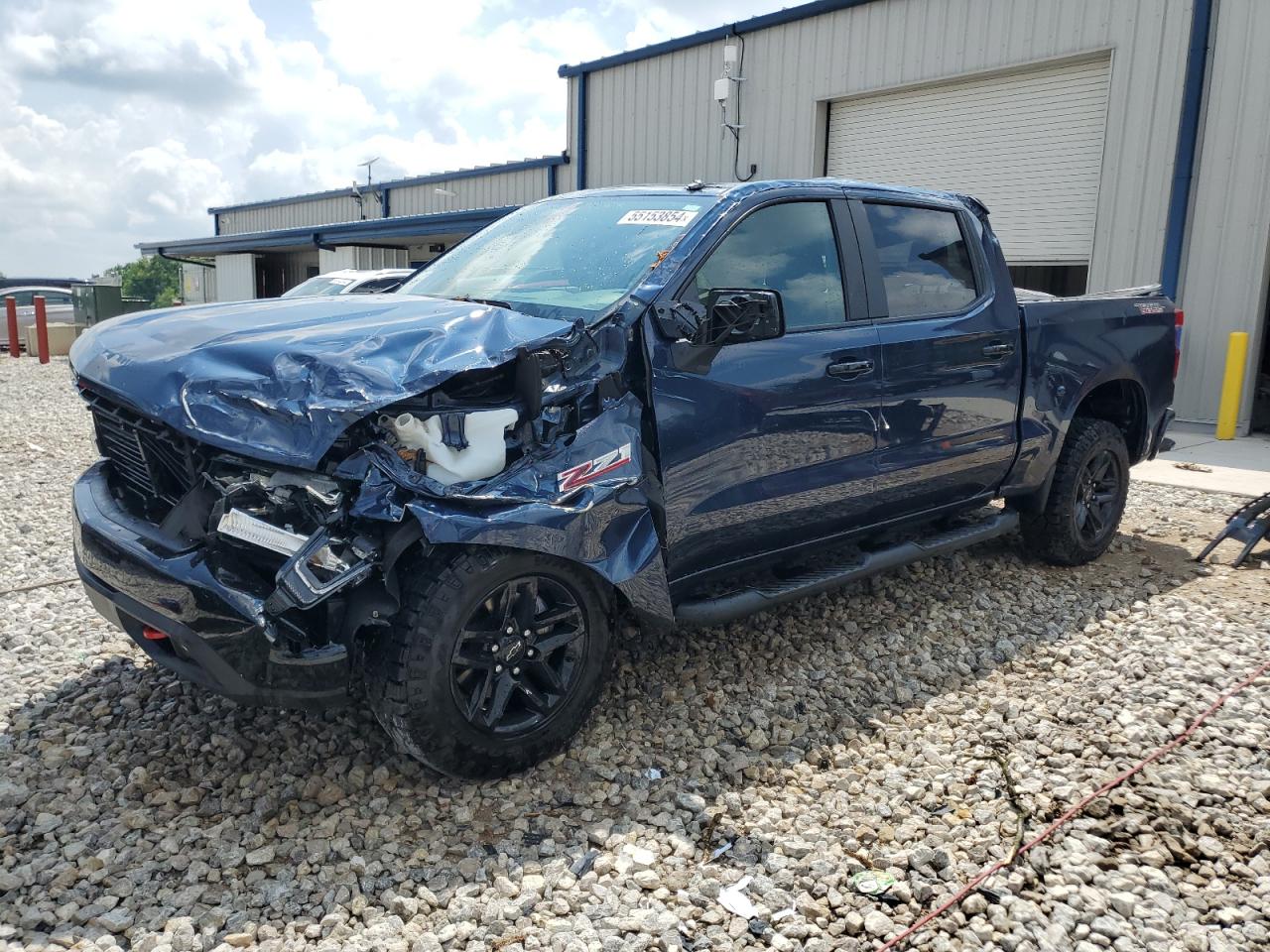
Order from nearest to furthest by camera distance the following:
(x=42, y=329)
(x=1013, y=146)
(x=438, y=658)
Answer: (x=438, y=658)
(x=1013, y=146)
(x=42, y=329)

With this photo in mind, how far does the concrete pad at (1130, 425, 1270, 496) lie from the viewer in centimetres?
798

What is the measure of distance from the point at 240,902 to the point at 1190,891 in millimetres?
2552

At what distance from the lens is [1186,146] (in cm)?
1035

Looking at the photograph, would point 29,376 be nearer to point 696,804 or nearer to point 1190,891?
point 696,804

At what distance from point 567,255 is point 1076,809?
2.60 metres

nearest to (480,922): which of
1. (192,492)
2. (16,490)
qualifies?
(192,492)

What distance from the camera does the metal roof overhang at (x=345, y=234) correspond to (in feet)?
60.3

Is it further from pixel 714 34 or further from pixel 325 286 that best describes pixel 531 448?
pixel 714 34

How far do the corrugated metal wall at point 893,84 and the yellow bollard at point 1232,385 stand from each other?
49.5 inches

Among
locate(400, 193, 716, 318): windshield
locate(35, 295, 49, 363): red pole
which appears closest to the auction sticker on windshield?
locate(400, 193, 716, 318): windshield

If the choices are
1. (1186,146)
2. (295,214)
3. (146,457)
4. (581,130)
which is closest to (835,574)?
(146,457)

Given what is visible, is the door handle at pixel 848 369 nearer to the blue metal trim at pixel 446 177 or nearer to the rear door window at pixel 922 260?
the rear door window at pixel 922 260

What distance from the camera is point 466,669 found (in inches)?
117

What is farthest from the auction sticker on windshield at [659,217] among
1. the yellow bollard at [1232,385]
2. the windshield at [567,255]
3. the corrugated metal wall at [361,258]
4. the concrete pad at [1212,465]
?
the corrugated metal wall at [361,258]
